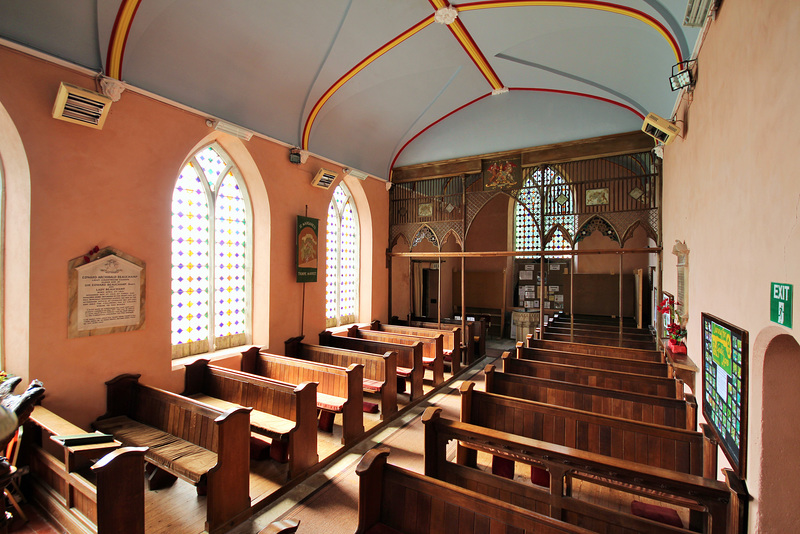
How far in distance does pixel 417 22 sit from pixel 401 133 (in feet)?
10.3

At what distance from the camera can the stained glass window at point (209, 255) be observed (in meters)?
5.08

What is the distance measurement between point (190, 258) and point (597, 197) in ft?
21.4

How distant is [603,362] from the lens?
4.99m

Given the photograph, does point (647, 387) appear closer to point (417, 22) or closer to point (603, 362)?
point (603, 362)

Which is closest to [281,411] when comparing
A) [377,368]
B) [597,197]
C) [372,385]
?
[372,385]

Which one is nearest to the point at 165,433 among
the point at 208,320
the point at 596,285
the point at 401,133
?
the point at 208,320

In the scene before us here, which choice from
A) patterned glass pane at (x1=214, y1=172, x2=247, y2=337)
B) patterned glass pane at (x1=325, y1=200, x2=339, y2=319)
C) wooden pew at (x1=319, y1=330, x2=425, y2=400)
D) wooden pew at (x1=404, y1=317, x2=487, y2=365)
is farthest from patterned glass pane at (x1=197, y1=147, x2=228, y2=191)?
wooden pew at (x1=404, y1=317, x2=487, y2=365)

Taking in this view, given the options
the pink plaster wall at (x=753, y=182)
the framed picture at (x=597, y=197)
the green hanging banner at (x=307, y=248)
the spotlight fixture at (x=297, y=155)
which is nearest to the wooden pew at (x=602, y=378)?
the pink plaster wall at (x=753, y=182)

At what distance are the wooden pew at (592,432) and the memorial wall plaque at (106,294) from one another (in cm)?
361

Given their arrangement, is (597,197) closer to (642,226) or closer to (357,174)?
(642,226)

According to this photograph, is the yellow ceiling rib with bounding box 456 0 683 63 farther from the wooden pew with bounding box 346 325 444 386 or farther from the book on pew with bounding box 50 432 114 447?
the book on pew with bounding box 50 432 114 447

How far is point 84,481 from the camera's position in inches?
97.7

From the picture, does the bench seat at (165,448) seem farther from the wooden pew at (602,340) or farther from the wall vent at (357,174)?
the wooden pew at (602,340)

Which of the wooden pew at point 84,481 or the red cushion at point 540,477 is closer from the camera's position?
the wooden pew at point 84,481
